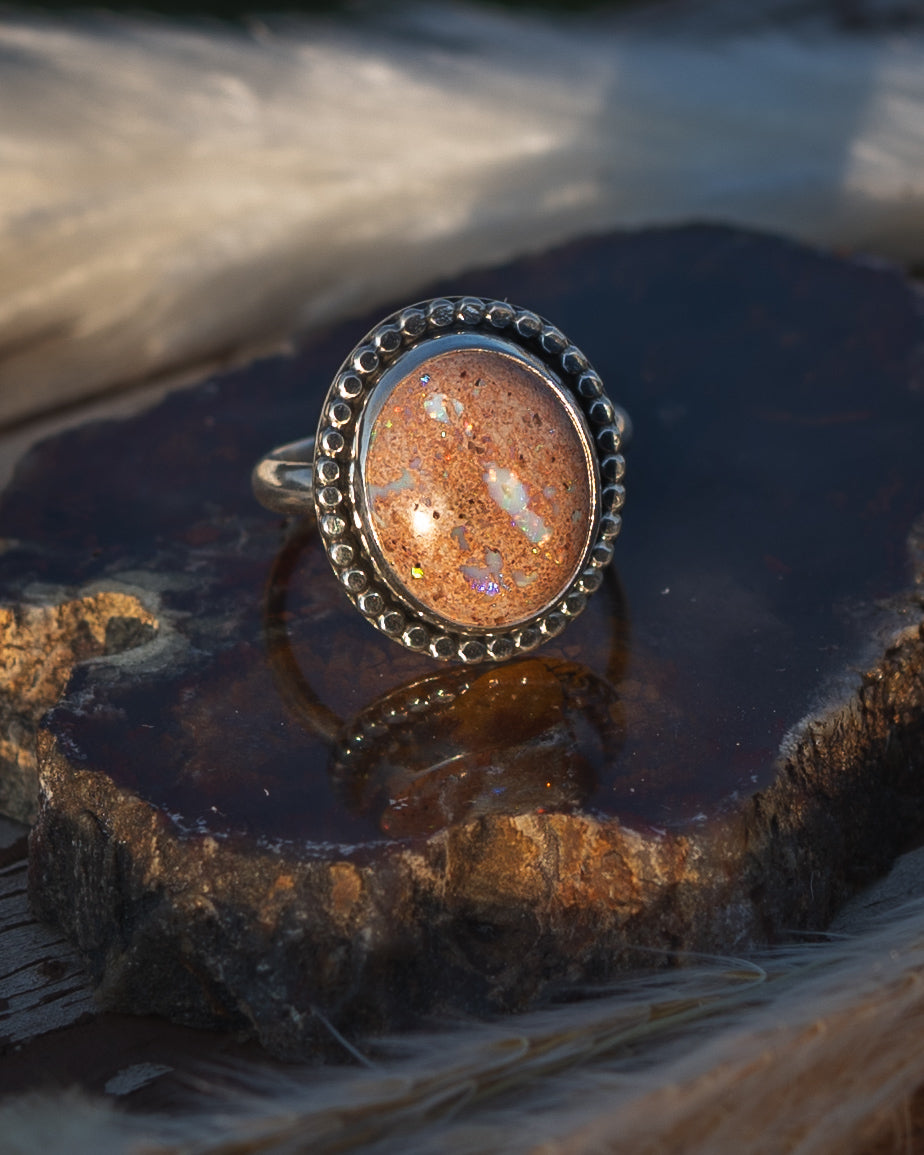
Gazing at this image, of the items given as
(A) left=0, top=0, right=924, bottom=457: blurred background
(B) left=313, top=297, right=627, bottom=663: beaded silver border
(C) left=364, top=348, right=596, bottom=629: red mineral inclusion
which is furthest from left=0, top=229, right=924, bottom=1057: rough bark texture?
(A) left=0, top=0, right=924, bottom=457: blurred background

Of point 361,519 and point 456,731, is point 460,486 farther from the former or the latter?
point 456,731

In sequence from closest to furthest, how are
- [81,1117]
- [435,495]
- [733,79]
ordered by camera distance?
[81,1117]
[435,495]
[733,79]

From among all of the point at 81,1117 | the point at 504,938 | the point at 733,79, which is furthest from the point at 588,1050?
the point at 733,79

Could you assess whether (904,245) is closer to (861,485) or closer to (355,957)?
(861,485)

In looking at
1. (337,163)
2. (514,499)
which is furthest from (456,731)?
(337,163)

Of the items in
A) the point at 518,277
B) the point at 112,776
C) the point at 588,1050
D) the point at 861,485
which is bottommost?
the point at 588,1050

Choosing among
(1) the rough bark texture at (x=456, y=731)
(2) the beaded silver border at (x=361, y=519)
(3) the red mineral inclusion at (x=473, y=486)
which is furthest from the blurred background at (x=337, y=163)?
(3) the red mineral inclusion at (x=473, y=486)
